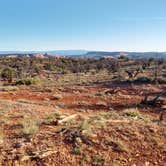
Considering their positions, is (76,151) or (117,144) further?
(117,144)

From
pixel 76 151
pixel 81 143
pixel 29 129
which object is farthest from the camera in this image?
pixel 29 129

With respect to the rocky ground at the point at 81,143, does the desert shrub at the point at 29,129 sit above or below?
above

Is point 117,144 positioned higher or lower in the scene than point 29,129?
lower

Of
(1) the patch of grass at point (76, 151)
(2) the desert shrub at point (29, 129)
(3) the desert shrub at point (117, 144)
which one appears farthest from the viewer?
(2) the desert shrub at point (29, 129)

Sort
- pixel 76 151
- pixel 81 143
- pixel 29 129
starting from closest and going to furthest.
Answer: pixel 76 151
pixel 81 143
pixel 29 129

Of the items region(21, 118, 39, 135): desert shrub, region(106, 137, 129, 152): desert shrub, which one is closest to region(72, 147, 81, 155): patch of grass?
region(106, 137, 129, 152): desert shrub

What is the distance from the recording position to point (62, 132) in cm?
744

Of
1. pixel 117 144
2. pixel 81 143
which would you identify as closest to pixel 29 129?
pixel 81 143

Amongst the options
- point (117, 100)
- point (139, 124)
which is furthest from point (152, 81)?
point (139, 124)

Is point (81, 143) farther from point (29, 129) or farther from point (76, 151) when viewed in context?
point (29, 129)

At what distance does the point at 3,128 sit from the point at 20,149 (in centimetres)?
187

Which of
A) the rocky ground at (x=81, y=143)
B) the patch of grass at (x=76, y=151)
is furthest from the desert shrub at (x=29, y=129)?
the patch of grass at (x=76, y=151)

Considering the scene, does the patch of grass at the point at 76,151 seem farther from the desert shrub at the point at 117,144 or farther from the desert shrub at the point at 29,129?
the desert shrub at the point at 29,129

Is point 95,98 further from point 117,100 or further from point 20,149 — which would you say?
point 20,149
